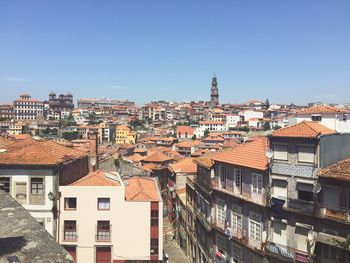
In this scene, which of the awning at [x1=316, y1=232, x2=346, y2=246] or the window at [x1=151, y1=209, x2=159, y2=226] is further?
the window at [x1=151, y1=209, x2=159, y2=226]

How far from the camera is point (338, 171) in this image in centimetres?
2423

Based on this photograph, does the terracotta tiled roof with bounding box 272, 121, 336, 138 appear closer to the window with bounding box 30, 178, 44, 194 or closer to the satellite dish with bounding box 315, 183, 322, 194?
the satellite dish with bounding box 315, 183, 322, 194

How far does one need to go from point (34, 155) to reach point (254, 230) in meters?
18.2

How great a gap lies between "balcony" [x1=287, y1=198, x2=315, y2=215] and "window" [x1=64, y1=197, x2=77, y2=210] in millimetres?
16384

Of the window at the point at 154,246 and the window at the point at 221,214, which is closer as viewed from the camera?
the window at the point at 154,246

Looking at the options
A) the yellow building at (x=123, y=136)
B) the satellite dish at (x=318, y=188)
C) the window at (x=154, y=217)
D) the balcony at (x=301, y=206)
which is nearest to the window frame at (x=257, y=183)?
the balcony at (x=301, y=206)

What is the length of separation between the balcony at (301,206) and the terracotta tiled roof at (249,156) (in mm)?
3370

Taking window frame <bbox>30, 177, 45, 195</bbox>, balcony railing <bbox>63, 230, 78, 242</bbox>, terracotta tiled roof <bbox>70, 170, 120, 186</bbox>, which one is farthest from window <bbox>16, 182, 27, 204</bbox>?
balcony railing <bbox>63, 230, 78, 242</bbox>

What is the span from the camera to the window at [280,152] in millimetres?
27172

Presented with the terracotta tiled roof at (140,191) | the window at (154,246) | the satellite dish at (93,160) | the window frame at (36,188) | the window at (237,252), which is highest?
the satellite dish at (93,160)

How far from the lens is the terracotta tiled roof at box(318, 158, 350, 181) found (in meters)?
23.5

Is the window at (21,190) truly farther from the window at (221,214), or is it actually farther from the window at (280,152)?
the window at (280,152)

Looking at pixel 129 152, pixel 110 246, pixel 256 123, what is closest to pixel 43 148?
pixel 110 246

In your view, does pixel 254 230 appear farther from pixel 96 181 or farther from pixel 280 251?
pixel 96 181
